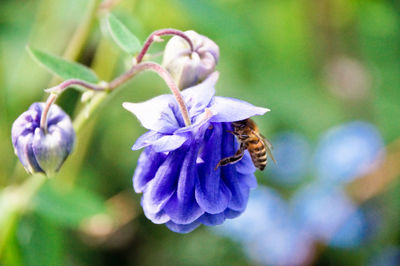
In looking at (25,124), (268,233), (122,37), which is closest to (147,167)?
(25,124)

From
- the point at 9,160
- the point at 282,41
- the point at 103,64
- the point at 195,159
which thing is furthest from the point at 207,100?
the point at 282,41

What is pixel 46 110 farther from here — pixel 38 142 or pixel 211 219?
pixel 211 219

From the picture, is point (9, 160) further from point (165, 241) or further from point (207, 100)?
point (207, 100)

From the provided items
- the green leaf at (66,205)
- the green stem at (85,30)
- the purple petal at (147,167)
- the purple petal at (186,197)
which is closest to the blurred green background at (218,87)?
the green leaf at (66,205)

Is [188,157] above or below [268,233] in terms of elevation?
above

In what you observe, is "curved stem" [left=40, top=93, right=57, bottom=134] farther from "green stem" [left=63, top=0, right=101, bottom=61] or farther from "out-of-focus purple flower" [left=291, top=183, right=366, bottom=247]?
"out-of-focus purple flower" [left=291, top=183, right=366, bottom=247]

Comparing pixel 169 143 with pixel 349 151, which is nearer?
pixel 169 143
